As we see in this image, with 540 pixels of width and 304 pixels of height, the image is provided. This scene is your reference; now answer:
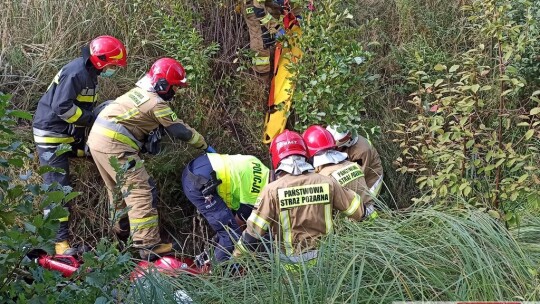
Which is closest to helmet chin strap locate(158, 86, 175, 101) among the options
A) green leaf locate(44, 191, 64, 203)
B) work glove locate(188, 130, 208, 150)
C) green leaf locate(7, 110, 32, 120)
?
work glove locate(188, 130, 208, 150)

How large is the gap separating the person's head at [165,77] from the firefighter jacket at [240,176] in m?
0.75

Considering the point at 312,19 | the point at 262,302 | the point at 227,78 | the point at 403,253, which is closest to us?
the point at 262,302

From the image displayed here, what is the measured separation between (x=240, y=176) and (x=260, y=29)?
2.07 meters

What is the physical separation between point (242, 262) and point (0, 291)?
143cm

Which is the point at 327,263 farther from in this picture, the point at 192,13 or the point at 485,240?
the point at 192,13

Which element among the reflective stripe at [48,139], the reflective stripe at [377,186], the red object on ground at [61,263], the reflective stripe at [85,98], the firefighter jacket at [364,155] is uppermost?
the reflective stripe at [85,98]

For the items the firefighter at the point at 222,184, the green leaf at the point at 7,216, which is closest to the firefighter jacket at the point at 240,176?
the firefighter at the point at 222,184

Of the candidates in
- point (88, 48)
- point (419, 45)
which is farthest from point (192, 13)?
point (419, 45)

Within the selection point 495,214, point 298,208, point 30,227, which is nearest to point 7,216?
point 30,227

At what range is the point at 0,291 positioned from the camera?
2.67 m

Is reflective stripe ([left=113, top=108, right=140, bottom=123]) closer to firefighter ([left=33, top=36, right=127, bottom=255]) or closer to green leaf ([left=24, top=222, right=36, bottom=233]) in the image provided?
firefighter ([left=33, top=36, right=127, bottom=255])

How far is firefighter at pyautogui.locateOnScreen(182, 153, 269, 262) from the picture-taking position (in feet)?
20.5

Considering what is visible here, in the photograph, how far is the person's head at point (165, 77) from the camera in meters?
6.46

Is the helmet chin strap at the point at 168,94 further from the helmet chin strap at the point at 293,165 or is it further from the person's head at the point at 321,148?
the helmet chin strap at the point at 293,165
